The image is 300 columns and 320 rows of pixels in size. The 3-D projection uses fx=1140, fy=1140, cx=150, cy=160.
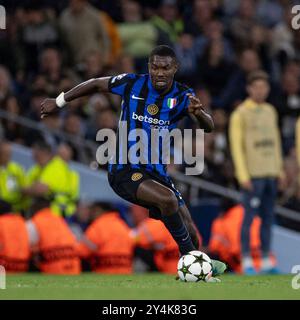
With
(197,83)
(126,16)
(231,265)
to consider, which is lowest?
(231,265)

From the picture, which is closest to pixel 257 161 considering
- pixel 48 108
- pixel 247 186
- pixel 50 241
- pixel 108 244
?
pixel 247 186

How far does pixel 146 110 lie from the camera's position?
413 inches

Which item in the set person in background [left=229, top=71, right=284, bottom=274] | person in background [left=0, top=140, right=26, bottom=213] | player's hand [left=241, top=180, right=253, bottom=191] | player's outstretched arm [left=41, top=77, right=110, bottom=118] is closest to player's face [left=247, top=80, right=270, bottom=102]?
person in background [left=229, top=71, right=284, bottom=274]

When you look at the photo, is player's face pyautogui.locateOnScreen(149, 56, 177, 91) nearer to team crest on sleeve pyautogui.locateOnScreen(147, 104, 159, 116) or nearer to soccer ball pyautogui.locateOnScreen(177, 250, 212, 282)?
team crest on sleeve pyautogui.locateOnScreen(147, 104, 159, 116)

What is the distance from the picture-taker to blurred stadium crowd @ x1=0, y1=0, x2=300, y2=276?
1662 cm

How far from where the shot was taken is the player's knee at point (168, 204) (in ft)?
33.0

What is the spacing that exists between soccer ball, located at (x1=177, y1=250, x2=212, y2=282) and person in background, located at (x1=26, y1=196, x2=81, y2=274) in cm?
382

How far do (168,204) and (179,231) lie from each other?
339 millimetres

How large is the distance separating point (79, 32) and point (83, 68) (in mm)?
718

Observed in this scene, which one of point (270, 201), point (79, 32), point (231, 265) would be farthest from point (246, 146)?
point (79, 32)

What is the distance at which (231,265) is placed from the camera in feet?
49.5

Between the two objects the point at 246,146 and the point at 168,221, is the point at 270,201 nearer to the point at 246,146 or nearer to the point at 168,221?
the point at 246,146

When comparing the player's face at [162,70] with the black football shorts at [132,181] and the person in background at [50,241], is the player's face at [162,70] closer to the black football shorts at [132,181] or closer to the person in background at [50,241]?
the black football shorts at [132,181]

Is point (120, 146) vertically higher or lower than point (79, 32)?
lower
